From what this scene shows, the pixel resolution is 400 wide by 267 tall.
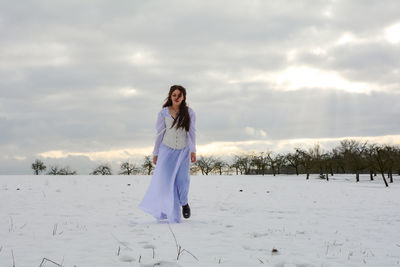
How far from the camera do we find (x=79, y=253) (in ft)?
12.1

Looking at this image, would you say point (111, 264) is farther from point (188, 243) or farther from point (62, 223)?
Result: point (62, 223)

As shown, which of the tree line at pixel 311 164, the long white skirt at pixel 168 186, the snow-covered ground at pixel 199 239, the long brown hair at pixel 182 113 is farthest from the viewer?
the tree line at pixel 311 164

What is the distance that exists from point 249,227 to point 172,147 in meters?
2.11

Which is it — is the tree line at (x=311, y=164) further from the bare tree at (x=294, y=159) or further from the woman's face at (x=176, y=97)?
the woman's face at (x=176, y=97)

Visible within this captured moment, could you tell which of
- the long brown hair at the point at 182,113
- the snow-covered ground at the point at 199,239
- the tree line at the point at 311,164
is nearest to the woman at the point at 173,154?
the long brown hair at the point at 182,113

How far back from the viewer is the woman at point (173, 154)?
6.13 m

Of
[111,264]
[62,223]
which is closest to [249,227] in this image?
[111,264]

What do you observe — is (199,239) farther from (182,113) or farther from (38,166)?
(38,166)

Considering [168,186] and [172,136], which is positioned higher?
[172,136]

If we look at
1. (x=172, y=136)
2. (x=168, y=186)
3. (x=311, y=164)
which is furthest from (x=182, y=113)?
(x=311, y=164)

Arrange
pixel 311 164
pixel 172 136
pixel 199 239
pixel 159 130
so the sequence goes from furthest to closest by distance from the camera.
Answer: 1. pixel 311 164
2. pixel 159 130
3. pixel 172 136
4. pixel 199 239

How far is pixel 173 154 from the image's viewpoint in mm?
6332

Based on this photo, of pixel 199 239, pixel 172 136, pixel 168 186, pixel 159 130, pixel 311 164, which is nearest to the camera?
pixel 199 239

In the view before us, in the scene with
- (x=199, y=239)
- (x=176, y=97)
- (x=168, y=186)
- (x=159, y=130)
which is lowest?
(x=199, y=239)
